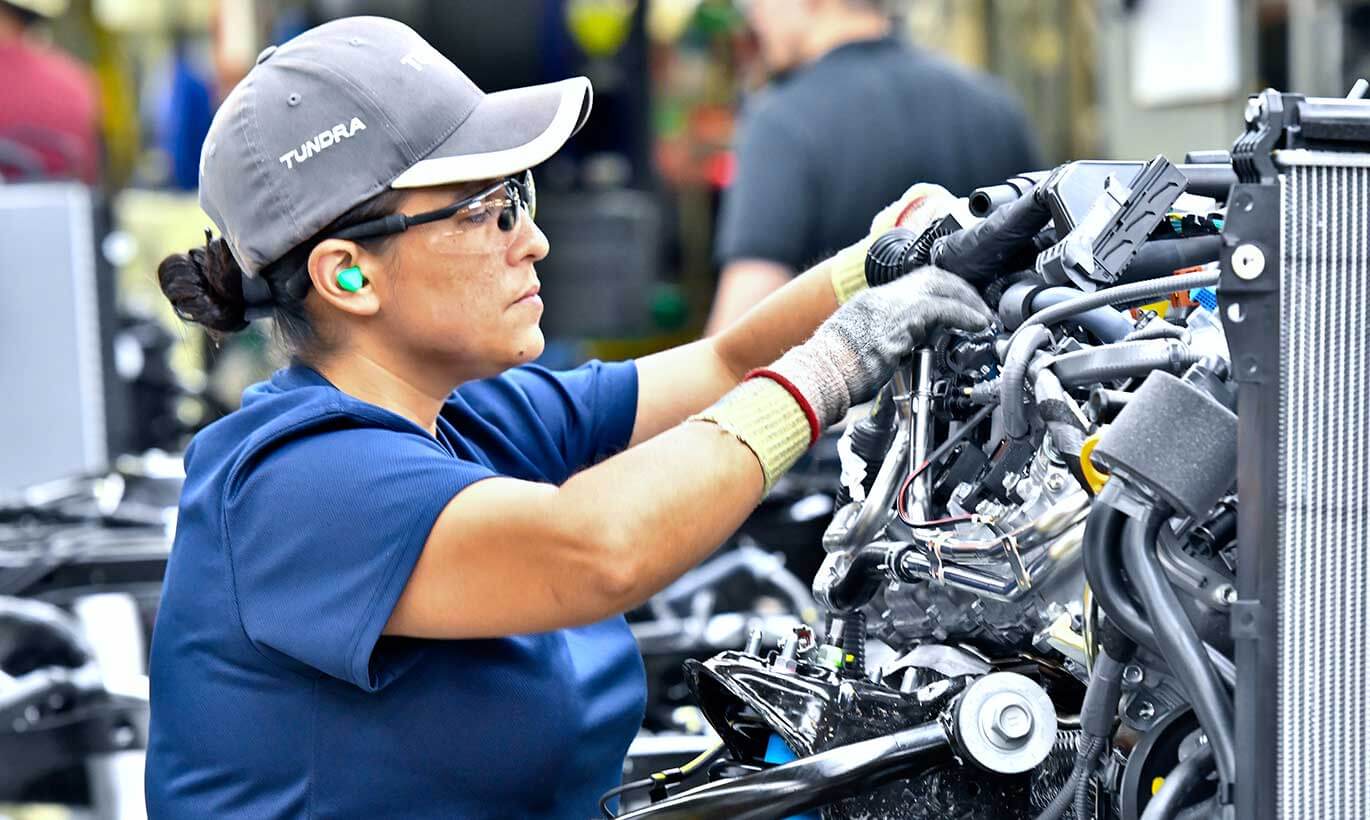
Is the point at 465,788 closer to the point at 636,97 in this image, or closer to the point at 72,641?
the point at 72,641

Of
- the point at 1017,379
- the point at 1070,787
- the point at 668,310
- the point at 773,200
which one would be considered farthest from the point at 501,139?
the point at 668,310

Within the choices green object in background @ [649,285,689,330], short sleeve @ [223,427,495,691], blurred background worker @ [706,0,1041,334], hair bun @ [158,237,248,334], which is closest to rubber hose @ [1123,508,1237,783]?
short sleeve @ [223,427,495,691]

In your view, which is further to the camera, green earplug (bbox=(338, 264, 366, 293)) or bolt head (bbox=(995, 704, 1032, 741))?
green earplug (bbox=(338, 264, 366, 293))

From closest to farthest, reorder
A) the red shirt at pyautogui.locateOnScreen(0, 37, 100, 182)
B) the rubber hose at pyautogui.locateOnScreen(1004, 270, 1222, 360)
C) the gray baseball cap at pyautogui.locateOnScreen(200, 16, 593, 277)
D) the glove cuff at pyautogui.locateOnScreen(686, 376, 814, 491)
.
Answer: the rubber hose at pyautogui.locateOnScreen(1004, 270, 1222, 360), the glove cuff at pyautogui.locateOnScreen(686, 376, 814, 491), the gray baseball cap at pyautogui.locateOnScreen(200, 16, 593, 277), the red shirt at pyautogui.locateOnScreen(0, 37, 100, 182)

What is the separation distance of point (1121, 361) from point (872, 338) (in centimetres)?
25

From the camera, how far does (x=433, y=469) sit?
4.92ft

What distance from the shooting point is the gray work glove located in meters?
1.52

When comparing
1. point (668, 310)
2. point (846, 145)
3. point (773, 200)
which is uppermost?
point (846, 145)

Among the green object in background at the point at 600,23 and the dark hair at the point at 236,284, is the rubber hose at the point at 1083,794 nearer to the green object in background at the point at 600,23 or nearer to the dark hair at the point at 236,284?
the dark hair at the point at 236,284

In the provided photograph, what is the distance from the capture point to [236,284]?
178 cm

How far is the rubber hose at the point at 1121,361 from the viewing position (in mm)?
1338

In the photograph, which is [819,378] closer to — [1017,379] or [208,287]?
[1017,379]

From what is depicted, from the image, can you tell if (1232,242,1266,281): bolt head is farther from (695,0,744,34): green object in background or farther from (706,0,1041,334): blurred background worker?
(695,0,744,34): green object in background

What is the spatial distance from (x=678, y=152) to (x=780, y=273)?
15.1ft
